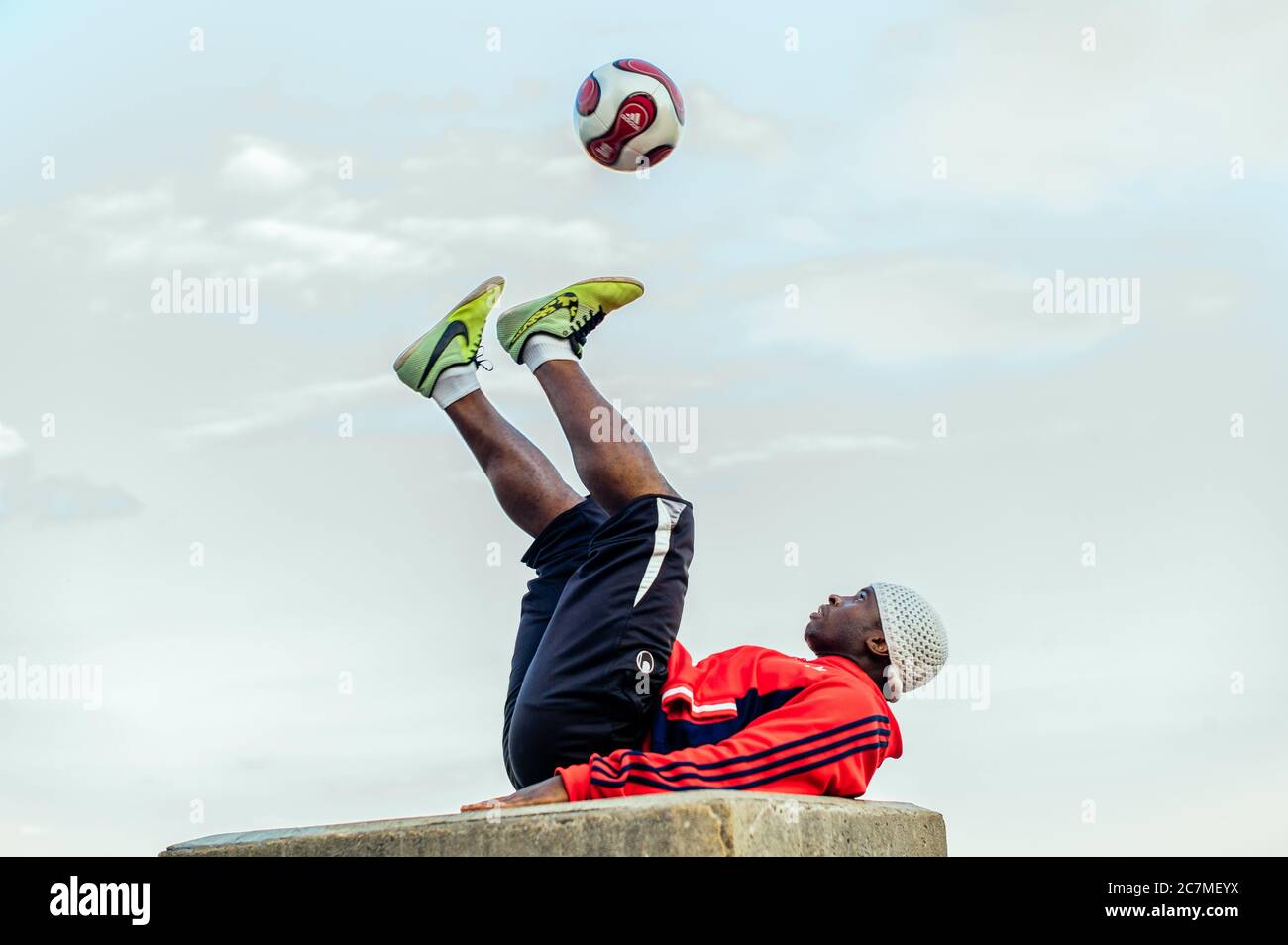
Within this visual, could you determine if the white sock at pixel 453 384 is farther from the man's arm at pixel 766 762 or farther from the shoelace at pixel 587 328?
the man's arm at pixel 766 762

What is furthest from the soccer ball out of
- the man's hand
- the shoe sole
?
the man's hand

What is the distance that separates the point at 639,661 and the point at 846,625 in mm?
824

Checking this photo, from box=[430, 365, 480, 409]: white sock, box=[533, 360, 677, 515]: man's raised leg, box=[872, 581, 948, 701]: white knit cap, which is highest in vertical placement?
box=[430, 365, 480, 409]: white sock

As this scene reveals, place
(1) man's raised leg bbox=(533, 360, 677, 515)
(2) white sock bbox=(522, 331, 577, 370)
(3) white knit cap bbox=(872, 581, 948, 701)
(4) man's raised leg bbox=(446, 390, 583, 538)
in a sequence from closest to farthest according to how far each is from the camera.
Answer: (1) man's raised leg bbox=(533, 360, 677, 515) < (3) white knit cap bbox=(872, 581, 948, 701) < (2) white sock bbox=(522, 331, 577, 370) < (4) man's raised leg bbox=(446, 390, 583, 538)

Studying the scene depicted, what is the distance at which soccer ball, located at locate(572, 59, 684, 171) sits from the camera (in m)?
6.38

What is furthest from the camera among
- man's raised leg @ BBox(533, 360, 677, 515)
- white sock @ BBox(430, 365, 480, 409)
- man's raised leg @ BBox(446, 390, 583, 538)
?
white sock @ BBox(430, 365, 480, 409)

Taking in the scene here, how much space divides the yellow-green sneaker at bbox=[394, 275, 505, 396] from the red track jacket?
5.07 feet

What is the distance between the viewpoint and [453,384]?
579 cm

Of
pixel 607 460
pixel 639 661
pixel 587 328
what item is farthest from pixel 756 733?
pixel 587 328

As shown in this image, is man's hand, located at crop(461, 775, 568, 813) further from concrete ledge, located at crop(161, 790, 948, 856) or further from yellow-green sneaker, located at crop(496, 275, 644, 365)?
yellow-green sneaker, located at crop(496, 275, 644, 365)

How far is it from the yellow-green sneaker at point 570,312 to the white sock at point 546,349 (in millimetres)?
18
